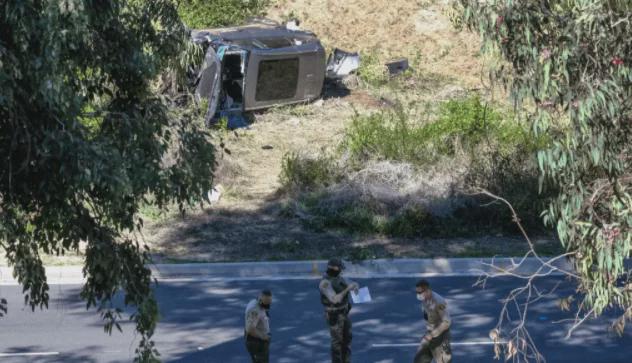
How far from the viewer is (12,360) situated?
12.4 m

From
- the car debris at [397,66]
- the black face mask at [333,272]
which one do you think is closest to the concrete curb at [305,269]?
the black face mask at [333,272]

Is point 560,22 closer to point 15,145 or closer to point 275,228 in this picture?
point 15,145

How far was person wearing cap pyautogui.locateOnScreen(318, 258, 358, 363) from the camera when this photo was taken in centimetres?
1173

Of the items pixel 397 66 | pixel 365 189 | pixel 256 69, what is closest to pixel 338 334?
pixel 365 189

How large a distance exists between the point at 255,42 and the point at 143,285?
48.0ft

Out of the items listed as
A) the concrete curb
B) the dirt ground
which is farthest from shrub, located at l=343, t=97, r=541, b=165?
the concrete curb

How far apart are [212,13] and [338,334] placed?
1523 centimetres

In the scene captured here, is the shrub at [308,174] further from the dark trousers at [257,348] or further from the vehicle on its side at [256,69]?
the dark trousers at [257,348]

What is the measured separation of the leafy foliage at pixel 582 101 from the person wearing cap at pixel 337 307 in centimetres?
424

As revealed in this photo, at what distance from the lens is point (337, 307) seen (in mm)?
11734

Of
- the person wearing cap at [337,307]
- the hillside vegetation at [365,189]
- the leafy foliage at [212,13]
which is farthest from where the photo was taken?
the leafy foliage at [212,13]

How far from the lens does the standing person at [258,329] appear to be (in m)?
11.2

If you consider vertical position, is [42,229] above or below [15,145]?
below

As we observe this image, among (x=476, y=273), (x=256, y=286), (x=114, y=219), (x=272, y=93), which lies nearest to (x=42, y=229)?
(x=114, y=219)
